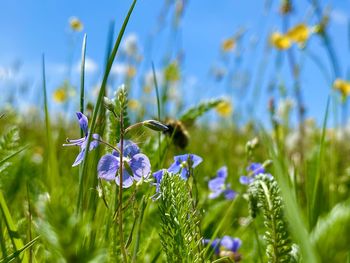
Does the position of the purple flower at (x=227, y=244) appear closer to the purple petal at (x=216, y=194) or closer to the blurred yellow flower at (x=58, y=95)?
the purple petal at (x=216, y=194)

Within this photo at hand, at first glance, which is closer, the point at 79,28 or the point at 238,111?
the point at 79,28

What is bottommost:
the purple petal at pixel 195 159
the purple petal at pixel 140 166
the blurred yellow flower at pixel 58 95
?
the purple petal at pixel 140 166

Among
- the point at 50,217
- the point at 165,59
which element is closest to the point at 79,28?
the point at 165,59

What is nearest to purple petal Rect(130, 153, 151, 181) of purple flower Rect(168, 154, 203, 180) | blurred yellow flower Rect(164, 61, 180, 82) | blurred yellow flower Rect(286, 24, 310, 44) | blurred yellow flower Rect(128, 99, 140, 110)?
purple flower Rect(168, 154, 203, 180)

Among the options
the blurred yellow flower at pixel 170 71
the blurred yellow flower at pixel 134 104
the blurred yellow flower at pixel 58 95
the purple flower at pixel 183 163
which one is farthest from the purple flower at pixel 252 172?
the blurred yellow flower at pixel 58 95

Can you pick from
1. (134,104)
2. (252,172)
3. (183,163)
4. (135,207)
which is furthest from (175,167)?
(134,104)

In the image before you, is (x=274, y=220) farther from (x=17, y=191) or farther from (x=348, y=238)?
(x=17, y=191)

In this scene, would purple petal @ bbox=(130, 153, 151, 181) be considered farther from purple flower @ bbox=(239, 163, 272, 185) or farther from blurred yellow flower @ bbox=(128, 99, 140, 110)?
blurred yellow flower @ bbox=(128, 99, 140, 110)
